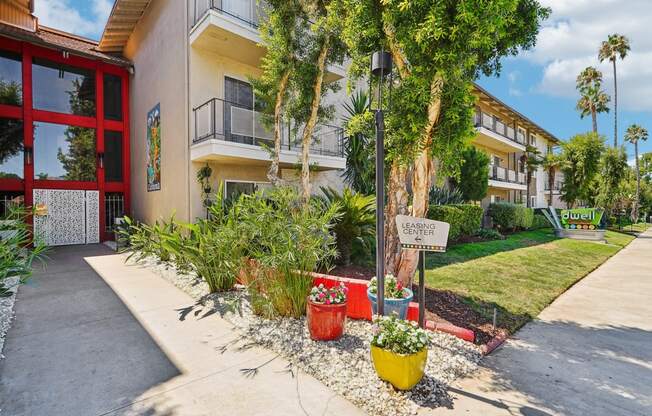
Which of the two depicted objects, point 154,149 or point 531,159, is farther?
point 531,159

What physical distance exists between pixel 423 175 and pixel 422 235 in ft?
4.97

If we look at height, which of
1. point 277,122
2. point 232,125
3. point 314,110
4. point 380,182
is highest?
point 232,125

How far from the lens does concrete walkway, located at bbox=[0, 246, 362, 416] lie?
307 cm

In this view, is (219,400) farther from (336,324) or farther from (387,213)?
(387,213)

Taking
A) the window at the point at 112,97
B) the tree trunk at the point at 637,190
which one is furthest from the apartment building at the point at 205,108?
the tree trunk at the point at 637,190

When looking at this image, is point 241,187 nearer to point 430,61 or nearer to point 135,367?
point 135,367

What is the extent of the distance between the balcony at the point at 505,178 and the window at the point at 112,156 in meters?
21.6

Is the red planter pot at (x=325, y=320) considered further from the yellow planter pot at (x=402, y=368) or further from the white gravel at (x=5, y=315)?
the white gravel at (x=5, y=315)

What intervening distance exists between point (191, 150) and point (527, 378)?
9.77m

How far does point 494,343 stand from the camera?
446 centimetres

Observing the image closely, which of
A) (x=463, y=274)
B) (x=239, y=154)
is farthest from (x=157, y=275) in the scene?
(x=463, y=274)

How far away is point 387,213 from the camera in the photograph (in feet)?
20.0

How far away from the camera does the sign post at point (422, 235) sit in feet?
13.1

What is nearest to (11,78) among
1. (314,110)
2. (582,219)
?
(314,110)
